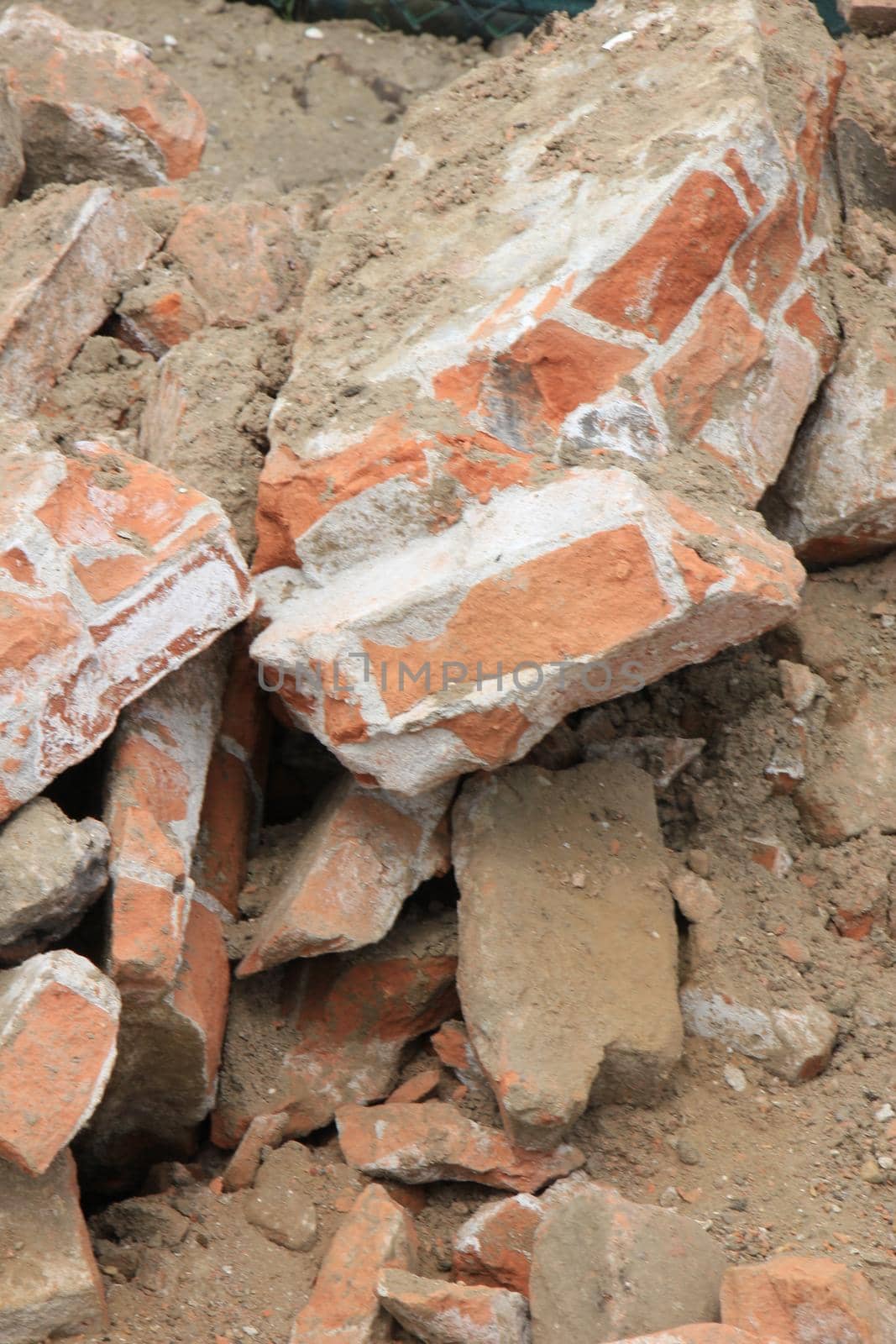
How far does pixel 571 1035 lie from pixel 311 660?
34.6 inches

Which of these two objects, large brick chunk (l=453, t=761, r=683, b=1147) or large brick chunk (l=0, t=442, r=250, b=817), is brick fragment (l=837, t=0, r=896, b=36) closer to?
large brick chunk (l=453, t=761, r=683, b=1147)

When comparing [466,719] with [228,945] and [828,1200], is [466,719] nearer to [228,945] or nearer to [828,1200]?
[228,945]

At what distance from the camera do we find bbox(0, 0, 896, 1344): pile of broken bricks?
252 centimetres

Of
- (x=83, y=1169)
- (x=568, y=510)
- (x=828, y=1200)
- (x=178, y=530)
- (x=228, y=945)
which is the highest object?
(x=178, y=530)

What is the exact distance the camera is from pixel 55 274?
3.48 metres

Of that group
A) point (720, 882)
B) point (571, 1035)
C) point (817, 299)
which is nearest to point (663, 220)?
point (817, 299)

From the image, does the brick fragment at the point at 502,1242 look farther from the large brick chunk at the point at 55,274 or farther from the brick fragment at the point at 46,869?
the large brick chunk at the point at 55,274

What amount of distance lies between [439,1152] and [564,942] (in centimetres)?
47

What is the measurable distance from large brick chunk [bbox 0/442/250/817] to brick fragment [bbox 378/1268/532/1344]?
43.2 inches

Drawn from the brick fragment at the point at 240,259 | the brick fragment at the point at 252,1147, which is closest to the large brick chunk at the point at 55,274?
the brick fragment at the point at 240,259

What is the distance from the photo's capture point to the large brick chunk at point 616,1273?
2293 millimetres

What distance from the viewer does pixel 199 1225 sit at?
2791 mm

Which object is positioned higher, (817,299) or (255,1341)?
(817,299)

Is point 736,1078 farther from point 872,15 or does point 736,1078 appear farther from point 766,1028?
point 872,15
